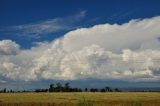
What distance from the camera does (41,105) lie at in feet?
252

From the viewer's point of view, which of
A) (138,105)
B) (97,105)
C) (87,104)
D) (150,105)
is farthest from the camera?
(150,105)

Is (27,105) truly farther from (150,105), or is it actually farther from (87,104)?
(87,104)

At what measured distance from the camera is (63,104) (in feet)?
257

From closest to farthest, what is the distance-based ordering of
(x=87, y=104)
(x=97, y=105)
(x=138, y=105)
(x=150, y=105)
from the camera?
1. (x=87, y=104)
2. (x=138, y=105)
3. (x=97, y=105)
4. (x=150, y=105)

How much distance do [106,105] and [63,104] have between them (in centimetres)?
892

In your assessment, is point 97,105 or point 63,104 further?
point 63,104

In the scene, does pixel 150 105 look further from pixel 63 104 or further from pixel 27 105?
pixel 27 105

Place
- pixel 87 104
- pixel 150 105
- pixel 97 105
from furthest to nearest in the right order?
1. pixel 150 105
2. pixel 97 105
3. pixel 87 104

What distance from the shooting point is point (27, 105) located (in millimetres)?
77875

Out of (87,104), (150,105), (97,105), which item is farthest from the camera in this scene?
(150,105)

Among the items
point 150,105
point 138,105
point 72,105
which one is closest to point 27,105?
point 72,105

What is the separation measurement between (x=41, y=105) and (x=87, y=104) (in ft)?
164

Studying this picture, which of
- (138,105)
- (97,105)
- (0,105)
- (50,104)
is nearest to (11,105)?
(0,105)

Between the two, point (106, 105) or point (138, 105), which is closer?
point (138, 105)
